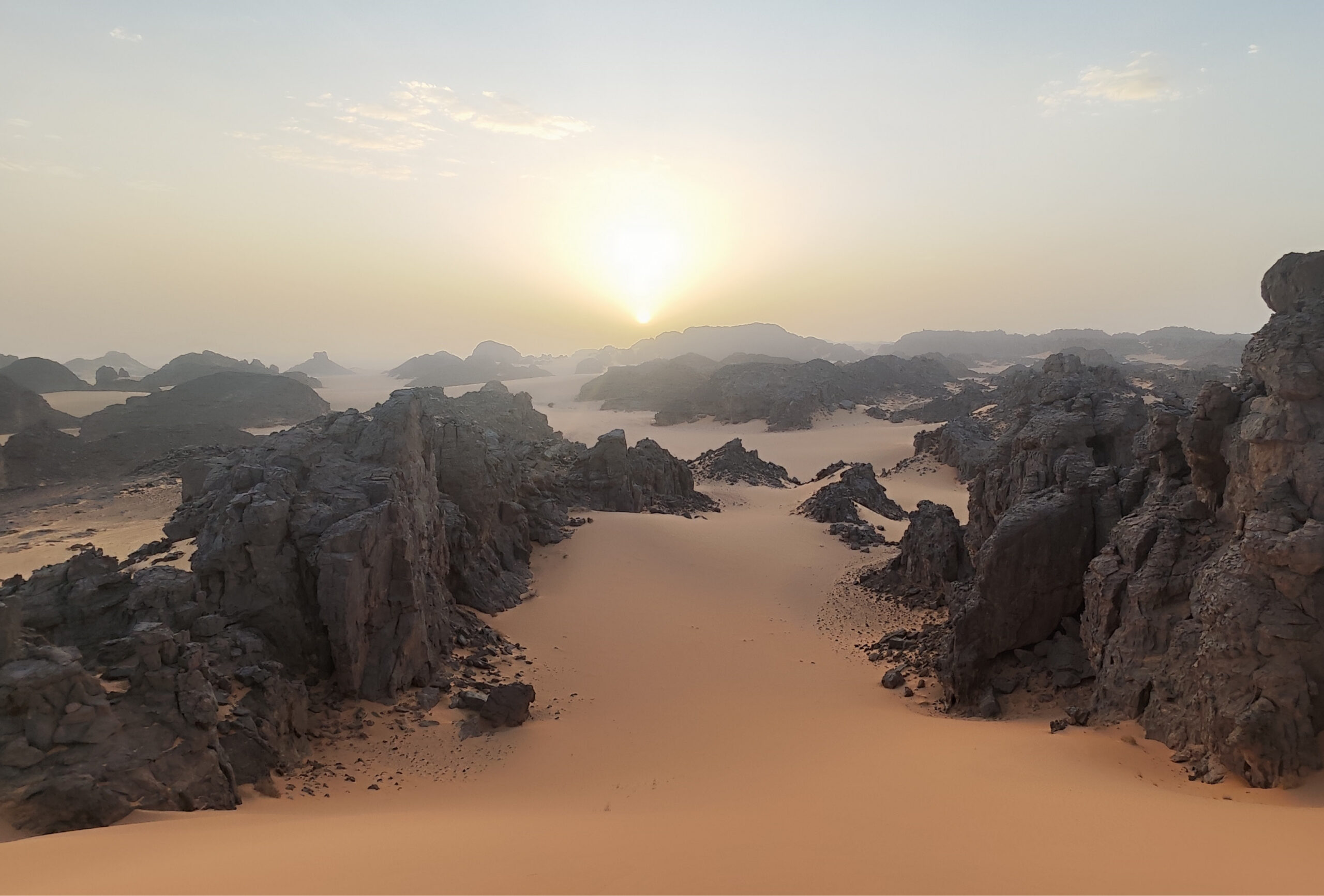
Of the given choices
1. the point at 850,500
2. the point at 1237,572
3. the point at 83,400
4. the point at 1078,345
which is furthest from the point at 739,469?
the point at 1078,345

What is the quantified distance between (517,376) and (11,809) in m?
120

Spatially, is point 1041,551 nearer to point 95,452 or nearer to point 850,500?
point 850,500

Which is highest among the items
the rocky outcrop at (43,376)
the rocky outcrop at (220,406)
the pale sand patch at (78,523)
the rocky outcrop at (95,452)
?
the rocky outcrop at (43,376)

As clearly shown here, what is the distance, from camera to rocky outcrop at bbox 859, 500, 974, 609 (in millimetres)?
15156

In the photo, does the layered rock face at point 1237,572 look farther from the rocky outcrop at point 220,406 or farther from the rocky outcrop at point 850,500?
the rocky outcrop at point 220,406

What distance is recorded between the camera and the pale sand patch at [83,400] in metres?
44.8

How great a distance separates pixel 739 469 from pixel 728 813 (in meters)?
27.3

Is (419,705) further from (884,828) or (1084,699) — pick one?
(1084,699)

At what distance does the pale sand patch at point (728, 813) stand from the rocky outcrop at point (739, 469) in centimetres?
1957

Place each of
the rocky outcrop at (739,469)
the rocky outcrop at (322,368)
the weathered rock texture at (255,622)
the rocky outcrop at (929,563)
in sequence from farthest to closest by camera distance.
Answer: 1. the rocky outcrop at (322,368)
2. the rocky outcrop at (739,469)
3. the rocky outcrop at (929,563)
4. the weathered rock texture at (255,622)

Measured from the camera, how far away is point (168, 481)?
65.3ft

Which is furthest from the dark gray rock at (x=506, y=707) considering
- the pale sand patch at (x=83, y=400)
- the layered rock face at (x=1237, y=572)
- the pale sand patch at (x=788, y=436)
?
the pale sand patch at (x=83, y=400)

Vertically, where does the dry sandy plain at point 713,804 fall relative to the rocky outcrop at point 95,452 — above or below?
below

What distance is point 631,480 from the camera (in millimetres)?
24391
